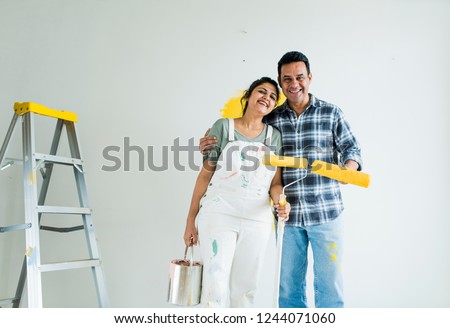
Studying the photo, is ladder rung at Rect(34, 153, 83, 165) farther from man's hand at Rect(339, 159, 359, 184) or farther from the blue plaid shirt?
man's hand at Rect(339, 159, 359, 184)

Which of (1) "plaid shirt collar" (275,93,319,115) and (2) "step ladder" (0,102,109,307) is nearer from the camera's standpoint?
(2) "step ladder" (0,102,109,307)

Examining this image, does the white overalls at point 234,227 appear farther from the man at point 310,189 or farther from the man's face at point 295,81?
the man's face at point 295,81

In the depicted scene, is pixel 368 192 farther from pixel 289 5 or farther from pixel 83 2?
pixel 83 2

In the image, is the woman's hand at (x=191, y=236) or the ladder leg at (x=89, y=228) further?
the ladder leg at (x=89, y=228)

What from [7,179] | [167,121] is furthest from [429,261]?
[7,179]

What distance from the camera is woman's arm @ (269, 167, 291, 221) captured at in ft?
4.28

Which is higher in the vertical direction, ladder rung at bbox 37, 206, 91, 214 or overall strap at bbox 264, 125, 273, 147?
overall strap at bbox 264, 125, 273, 147

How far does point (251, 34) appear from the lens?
6.29 feet

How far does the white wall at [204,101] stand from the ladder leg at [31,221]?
0.34 metres

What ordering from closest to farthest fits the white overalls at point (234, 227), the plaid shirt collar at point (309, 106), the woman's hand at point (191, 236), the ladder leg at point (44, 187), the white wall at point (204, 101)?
1. the white overalls at point (234, 227)
2. the woman's hand at point (191, 236)
3. the plaid shirt collar at point (309, 106)
4. the ladder leg at point (44, 187)
5. the white wall at point (204, 101)

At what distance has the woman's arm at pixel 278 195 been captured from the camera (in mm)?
1306

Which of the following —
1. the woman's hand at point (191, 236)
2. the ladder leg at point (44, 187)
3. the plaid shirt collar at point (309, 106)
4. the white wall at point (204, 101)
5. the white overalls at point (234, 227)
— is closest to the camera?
the white overalls at point (234, 227)

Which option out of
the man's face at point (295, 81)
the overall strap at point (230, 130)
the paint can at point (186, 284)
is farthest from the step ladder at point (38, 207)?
the man's face at point (295, 81)

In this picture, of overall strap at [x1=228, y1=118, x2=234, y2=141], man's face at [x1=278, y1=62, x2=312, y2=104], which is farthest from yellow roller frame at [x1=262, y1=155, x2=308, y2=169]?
man's face at [x1=278, y1=62, x2=312, y2=104]
